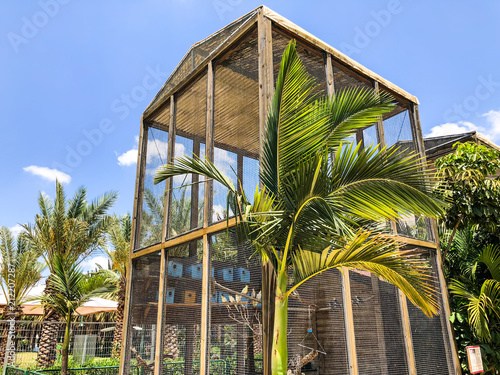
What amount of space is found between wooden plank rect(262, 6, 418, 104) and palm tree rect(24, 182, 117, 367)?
9.82 metres

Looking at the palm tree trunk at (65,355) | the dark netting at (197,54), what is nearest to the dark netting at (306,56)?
the dark netting at (197,54)

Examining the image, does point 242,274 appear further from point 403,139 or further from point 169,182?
point 403,139

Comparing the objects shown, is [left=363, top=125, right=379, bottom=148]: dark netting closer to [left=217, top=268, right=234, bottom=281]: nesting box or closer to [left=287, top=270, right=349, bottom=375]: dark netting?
[left=287, top=270, right=349, bottom=375]: dark netting

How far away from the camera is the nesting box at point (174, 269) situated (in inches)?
206

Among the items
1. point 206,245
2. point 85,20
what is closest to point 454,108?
point 206,245

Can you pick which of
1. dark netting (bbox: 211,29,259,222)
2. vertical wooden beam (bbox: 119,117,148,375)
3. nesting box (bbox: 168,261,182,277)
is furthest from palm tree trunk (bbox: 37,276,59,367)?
dark netting (bbox: 211,29,259,222)

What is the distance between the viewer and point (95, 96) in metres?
15.5

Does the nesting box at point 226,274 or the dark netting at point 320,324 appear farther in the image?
the nesting box at point 226,274

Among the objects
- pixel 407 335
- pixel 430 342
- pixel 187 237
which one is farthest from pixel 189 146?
pixel 430 342

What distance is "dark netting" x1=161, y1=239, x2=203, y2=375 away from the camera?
4.61m

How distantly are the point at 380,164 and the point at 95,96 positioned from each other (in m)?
15.0

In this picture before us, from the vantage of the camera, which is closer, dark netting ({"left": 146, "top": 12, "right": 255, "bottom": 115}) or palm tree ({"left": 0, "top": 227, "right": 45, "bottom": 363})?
dark netting ({"left": 146, "top": 12, "right": 255, "bottom": 115})

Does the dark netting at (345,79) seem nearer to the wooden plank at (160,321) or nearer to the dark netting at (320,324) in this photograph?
the dark netting at (320,324)

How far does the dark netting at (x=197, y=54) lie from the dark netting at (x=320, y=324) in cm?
338
